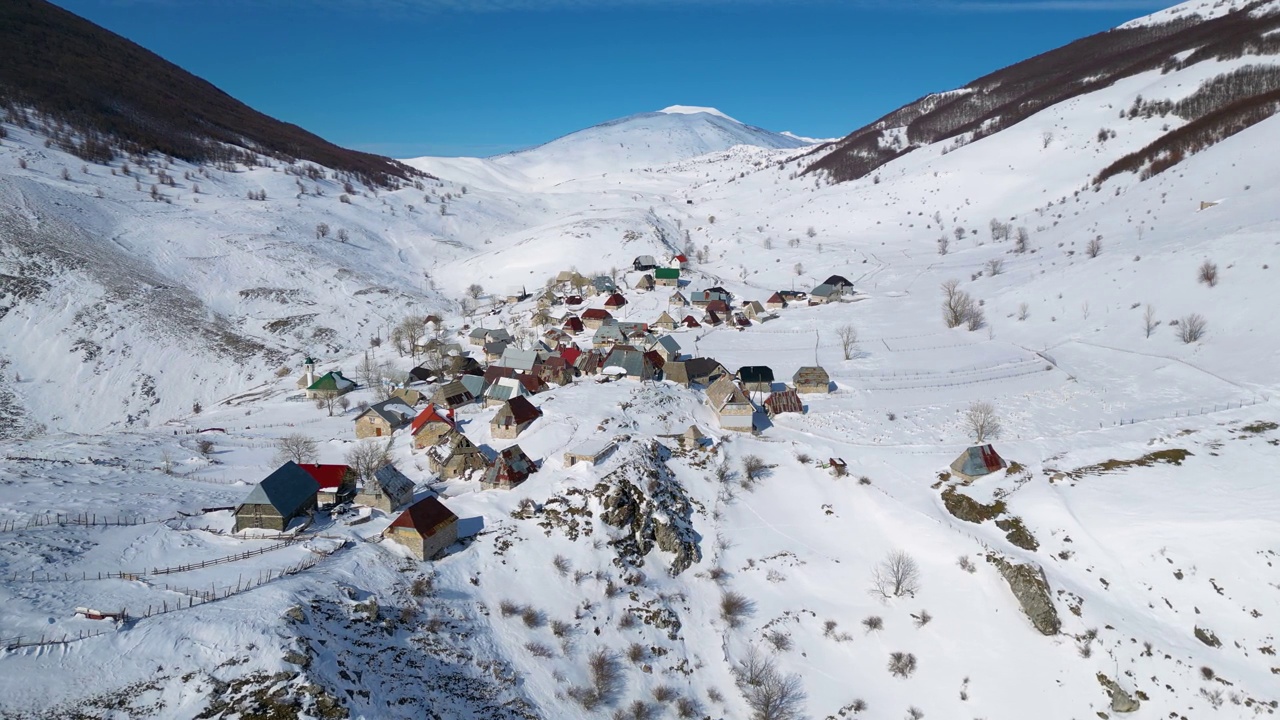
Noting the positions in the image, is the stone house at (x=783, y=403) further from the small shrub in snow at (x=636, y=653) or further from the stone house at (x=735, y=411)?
the small shrub in snow at (x=636, y=653)

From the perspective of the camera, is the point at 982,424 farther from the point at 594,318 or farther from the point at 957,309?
the point at 594,318

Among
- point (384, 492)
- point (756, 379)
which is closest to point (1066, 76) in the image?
point (756, 379)

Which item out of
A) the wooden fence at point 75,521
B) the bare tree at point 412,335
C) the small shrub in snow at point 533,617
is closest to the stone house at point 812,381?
the small shrub in snow at point 533,617

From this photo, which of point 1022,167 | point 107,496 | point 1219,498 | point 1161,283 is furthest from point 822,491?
point 1022,167

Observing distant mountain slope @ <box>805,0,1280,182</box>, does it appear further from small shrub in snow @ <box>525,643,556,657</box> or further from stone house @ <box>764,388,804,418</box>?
small shrub in snow @ <box>525,643,556,657</box>

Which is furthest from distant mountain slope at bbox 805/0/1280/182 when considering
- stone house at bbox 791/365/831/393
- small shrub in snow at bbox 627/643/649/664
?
small shrub in snow at bbox 627/643/649/664

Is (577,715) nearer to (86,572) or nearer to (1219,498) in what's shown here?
(86,572)
